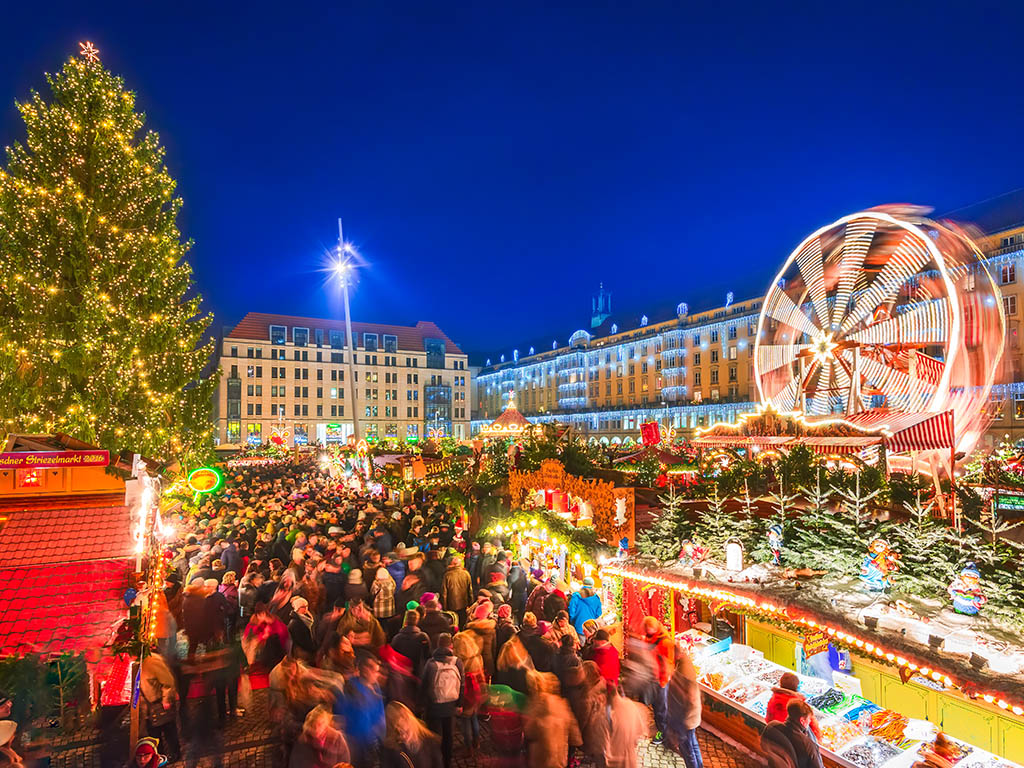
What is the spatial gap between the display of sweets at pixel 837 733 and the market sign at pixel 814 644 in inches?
32.6

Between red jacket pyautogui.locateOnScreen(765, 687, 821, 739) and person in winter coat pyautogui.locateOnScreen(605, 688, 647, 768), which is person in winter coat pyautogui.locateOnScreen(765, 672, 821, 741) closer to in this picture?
red jacket pyautogui.locateOnScreen(765, 687, 821, 739)

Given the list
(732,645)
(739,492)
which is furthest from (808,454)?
(732,645)

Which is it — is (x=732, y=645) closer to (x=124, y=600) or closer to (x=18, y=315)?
(x=124, y=600)

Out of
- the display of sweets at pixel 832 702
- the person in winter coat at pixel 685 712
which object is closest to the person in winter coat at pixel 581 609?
the person in winter coat at pixel 685 712

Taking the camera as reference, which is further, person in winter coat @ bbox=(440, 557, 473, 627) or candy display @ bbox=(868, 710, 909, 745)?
person in winter coat @ bbox=(440, 557, 473, 627)

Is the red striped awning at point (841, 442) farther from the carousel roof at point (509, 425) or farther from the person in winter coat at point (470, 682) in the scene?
the carousel roof at point (509, 425)

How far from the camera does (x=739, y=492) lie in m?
10.8

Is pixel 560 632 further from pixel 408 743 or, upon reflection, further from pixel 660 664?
pixel 408 743

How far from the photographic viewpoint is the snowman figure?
5469 mm

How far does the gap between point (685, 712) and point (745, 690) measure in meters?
1.45

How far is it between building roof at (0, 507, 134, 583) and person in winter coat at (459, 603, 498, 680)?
3.91 m

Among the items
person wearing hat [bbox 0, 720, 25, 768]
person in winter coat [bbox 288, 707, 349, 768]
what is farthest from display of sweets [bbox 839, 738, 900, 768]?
person wearing hat [bbox 0, 720, 25, 768]

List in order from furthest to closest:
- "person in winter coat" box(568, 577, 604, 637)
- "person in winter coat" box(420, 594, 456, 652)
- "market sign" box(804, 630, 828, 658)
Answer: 1. "person in winter coat" box(568, 577, 604, 637)
2. "person in winter coat" box(420, 594, 456, 652)
3. "market sign" box(804, 630, 828, 658)

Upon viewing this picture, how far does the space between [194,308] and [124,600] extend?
11137mm
